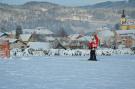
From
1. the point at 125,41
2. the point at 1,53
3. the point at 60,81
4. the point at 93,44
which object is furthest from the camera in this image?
the point at 125,41

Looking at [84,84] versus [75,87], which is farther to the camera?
[84,84]

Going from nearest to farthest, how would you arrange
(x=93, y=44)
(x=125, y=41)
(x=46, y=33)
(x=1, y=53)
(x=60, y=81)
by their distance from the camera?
(x=60, y=81), (x=93, y=44), (x=1, y=53), (x=125, y=41), (x=46, y=33)

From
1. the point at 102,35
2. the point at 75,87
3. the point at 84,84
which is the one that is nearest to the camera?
the point at 75,87

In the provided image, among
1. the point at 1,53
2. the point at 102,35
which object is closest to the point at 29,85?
the point at 1,53

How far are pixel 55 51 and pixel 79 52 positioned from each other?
13.5 ft

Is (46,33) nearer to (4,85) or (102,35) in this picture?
(102,35)

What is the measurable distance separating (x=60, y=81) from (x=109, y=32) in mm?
111850

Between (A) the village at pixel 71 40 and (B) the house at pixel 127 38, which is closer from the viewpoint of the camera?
(A) the village at pixel 71 40

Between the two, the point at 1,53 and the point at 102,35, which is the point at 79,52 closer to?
the point at 1,53

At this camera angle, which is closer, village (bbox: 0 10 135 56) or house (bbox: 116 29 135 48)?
village (bbox: 0 10 135 56)

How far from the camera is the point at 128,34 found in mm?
118188

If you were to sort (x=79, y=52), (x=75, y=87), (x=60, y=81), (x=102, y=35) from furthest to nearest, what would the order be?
(x=102, y=35) → (x=79, y=52) → (x=60, y=81) → (x=75, y=87)

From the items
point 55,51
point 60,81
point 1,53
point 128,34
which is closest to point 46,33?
point 128,34

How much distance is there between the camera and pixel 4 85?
13.9m
